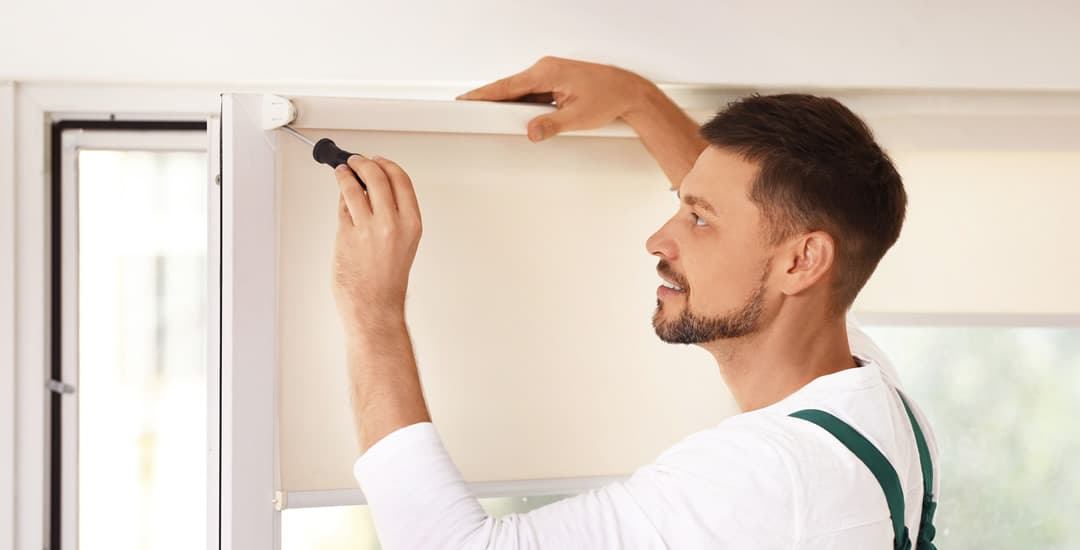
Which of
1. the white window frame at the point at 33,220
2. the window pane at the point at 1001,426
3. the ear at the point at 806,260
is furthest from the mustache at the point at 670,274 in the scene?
the window pane at the point at 1001,426

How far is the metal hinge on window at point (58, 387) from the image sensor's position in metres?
1.56

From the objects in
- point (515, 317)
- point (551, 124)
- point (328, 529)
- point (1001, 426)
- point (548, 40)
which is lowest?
point (328, 529)

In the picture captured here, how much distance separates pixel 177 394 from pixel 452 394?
1.61 feet

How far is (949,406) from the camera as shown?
1.90 m

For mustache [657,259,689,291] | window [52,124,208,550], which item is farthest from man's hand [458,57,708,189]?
window [52,124,208,550]

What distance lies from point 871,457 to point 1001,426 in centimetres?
95

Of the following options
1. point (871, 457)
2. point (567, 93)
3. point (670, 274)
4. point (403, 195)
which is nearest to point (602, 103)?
point (567, 93)

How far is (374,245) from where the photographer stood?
45.1 inches

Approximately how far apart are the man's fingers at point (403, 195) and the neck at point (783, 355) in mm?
421

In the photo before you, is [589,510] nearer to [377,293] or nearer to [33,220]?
[377,293]

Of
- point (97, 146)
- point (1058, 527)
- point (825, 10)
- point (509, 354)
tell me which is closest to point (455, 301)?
point (509, 354)

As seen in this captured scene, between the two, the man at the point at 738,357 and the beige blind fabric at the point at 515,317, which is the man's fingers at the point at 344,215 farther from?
the beige blind fabric at the point at 515,317

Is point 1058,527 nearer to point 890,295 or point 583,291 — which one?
point 890,295

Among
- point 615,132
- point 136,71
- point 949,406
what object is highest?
point 136,71
